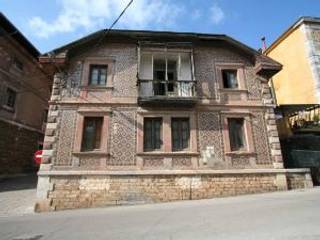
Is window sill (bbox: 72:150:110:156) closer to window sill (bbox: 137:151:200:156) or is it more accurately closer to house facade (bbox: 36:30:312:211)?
house facade (bbox: 36:30:312:211)

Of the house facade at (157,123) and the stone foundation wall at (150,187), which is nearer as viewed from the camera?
the stone foundation wall at (150,187)

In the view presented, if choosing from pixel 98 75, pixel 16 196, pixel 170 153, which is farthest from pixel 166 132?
pixel 16 196

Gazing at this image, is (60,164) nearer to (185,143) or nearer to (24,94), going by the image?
(185,143)

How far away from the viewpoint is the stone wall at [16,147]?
48.4 ft

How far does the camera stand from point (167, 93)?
11219 millimetres

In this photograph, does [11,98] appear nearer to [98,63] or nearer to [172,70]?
[98,63]

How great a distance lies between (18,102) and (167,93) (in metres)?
11.9

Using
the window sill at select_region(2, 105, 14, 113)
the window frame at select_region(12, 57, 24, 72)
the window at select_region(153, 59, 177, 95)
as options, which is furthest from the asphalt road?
the window frame at select_region(12, 57, 24, 72)

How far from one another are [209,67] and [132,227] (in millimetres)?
8857

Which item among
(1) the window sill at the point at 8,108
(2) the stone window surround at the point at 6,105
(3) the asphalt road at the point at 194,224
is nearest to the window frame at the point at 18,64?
(2) the stone window surround at the point at 6,105

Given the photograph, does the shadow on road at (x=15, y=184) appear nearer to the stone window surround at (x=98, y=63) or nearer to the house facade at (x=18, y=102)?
the house facade at (x=18, y=102)

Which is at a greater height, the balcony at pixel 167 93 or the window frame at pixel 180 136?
the balcony at pixel 167 93

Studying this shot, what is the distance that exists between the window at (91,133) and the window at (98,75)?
1905 millimetres

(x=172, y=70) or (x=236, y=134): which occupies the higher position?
(x=172, y=70)
